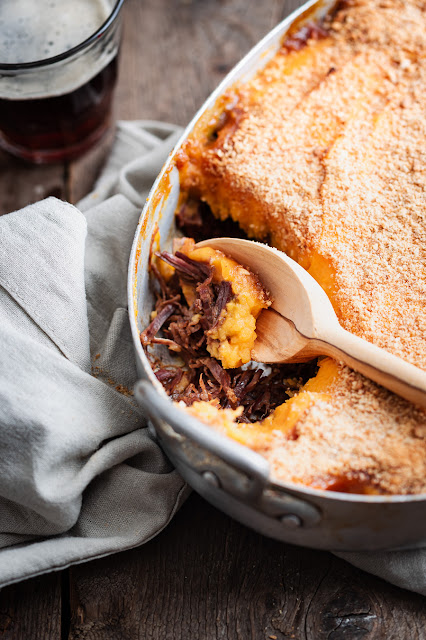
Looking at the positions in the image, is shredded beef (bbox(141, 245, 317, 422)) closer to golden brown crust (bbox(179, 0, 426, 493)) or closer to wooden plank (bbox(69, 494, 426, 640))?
golden brown crust (bbox(179, 0, 426, 493))

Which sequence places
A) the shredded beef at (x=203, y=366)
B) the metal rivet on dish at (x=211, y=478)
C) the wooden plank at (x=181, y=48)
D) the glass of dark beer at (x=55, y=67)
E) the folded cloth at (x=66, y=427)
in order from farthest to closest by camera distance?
1. the wooden plank at (x=181, y=48)
2. the glass of dark beer at (x=55, y=67)
3. the shredded beef at (x=203, y=366)
4. the folded cloth at (x=66, y=427)
5. the metal rivet on dish at (x=211, y=478)

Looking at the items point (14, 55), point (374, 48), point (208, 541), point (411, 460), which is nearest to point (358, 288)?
point (411, 460)

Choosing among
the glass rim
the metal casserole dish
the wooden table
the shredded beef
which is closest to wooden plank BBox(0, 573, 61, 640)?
the wooden table

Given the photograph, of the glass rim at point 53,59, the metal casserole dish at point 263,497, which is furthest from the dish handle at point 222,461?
the glass rim at point 53,59

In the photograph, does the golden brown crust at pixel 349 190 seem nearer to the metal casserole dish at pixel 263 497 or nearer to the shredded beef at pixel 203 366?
the metal casserole dish at pixel 263 497

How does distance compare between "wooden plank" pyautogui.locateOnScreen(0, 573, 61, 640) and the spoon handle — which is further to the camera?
"wooden plank" pyautogui.locateOnScreen(0, 573, 61, 640)

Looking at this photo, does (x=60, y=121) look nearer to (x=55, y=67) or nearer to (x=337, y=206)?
(x=55, y=67)
